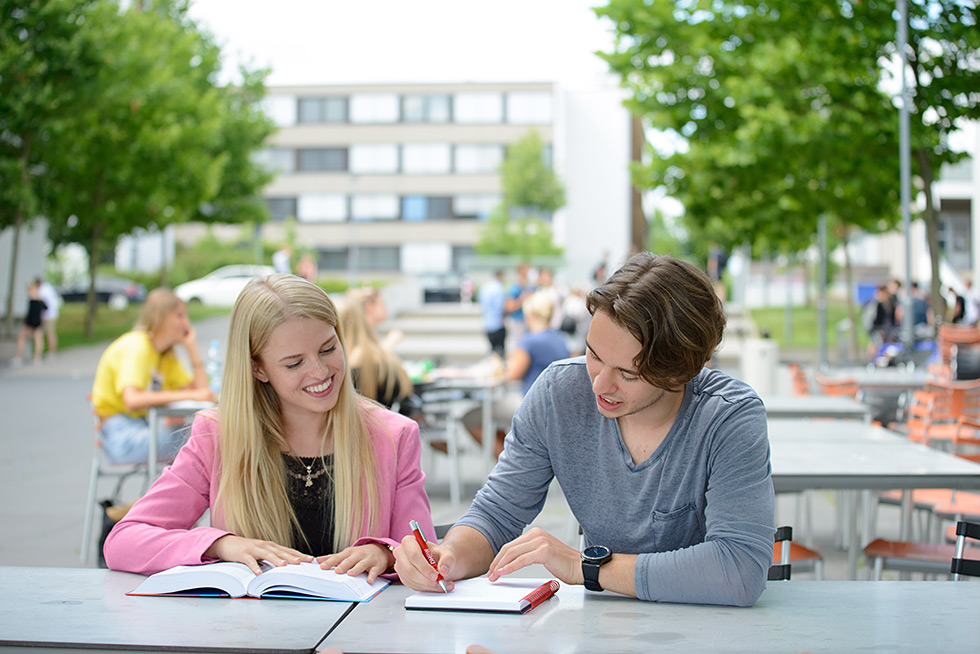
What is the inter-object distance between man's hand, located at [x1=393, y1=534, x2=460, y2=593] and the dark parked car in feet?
128

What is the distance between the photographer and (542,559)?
228 cm

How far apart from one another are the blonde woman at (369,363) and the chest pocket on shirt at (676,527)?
4357 millimetres

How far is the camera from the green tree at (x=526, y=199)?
50125mm

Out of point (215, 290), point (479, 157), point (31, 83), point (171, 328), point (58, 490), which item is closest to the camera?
point (171, 328)

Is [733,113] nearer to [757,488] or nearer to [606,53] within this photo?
[606,53]

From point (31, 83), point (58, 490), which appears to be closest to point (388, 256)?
point (31, 83)

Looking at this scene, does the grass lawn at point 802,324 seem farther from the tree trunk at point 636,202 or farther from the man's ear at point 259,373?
the man's ear at point 259,373

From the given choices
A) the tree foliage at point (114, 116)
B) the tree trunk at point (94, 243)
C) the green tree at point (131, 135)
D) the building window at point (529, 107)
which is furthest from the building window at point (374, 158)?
the tree trunk at point (94, 243)

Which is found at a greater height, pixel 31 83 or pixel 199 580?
pixel 31 83

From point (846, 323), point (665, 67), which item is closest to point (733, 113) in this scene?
point (665, 67)

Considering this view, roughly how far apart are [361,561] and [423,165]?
207 feet

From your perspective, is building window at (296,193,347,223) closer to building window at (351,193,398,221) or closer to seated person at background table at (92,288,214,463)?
building window at (351,193,398,221)

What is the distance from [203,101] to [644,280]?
88.8 ft

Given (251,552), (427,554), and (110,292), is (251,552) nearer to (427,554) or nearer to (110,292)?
(427,554)
